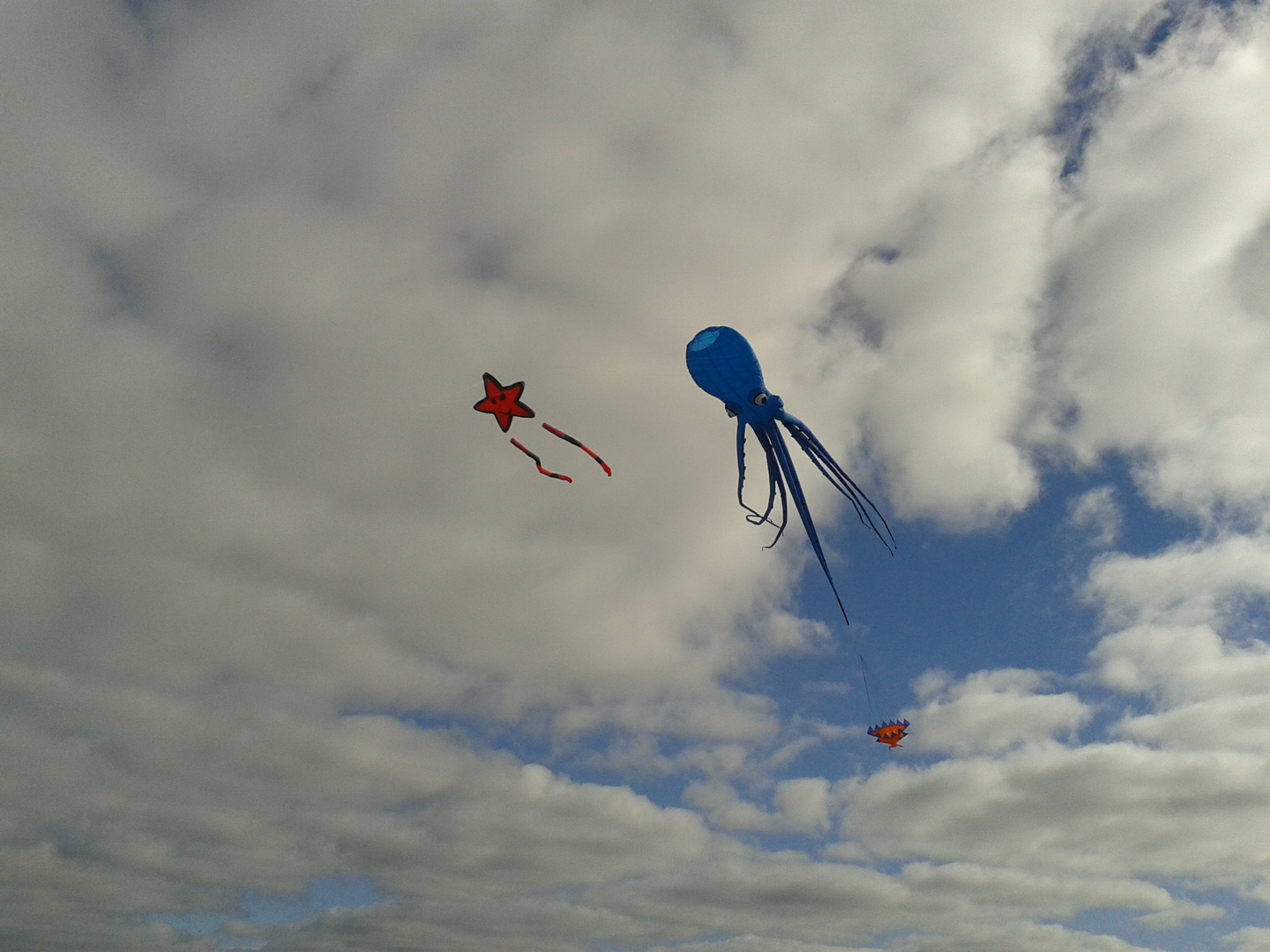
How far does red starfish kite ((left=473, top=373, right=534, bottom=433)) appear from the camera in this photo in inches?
2272

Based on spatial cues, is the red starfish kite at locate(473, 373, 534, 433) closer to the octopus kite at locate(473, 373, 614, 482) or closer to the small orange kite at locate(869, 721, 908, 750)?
the octopus kite at locate(473, 373, 614, 482)

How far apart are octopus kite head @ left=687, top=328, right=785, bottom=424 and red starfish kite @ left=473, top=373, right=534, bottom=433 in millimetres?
12539

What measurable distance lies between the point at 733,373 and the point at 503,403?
16.4m

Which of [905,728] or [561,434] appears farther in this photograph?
[905,728]

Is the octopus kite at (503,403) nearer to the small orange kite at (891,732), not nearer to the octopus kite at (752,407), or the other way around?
the octopus kite at (752,407)

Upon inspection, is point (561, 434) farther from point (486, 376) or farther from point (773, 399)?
point (773, 399)

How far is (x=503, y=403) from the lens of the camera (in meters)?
57.8

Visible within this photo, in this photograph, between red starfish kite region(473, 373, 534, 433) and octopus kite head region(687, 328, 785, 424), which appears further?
octopus kite head region(687, 328, 785, 424)

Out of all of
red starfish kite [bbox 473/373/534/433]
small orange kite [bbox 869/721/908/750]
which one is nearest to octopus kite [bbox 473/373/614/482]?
red starfish kite [bbox 473/373/534/433]

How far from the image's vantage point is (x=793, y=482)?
6084cm

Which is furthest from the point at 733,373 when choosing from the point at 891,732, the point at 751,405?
the point at 891,732

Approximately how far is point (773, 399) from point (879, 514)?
10934mm

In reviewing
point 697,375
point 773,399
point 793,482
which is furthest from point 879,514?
point 697,375

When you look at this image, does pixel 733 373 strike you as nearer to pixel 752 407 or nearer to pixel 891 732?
pixel 752 407
